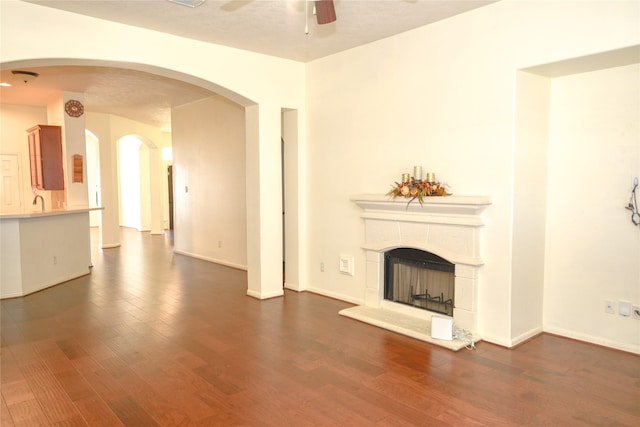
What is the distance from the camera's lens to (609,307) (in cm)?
362

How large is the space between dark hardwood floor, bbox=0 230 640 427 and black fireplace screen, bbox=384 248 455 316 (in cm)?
58

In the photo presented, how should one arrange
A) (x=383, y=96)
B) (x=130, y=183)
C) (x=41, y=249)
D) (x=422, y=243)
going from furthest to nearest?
(x=130, y=183), (x=41, y=249), (x=383, y=96), (x=422, y=243)

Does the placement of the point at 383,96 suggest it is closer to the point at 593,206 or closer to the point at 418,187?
the point at 418,187

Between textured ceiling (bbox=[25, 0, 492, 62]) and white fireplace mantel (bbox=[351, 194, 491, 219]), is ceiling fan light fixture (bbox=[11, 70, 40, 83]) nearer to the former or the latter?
textured ceiling (bbox=[25, 0, 492, 62])

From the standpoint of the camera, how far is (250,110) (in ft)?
17.1

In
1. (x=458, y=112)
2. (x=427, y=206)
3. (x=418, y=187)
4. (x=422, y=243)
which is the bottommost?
(x=422, y=243)

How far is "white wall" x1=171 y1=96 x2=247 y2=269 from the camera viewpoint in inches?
278

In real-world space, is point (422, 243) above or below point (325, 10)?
below

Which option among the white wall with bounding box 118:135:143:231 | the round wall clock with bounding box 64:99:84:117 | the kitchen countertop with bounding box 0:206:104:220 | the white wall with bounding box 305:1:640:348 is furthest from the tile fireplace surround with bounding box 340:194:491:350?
the white wall with bounding box 118:135:143:231

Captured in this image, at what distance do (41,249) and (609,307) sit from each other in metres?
6.34

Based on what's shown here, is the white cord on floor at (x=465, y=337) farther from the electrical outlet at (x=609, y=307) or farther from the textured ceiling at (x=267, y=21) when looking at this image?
the textured ceiling at (x=267, y=21)

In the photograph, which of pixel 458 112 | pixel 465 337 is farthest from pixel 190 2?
pixel 465 337

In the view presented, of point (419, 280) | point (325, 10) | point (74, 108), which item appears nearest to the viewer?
point (325, 10)

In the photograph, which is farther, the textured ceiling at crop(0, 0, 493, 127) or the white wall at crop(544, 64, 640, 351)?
the textured ceiling at crop(0, 0, 493, 127)
